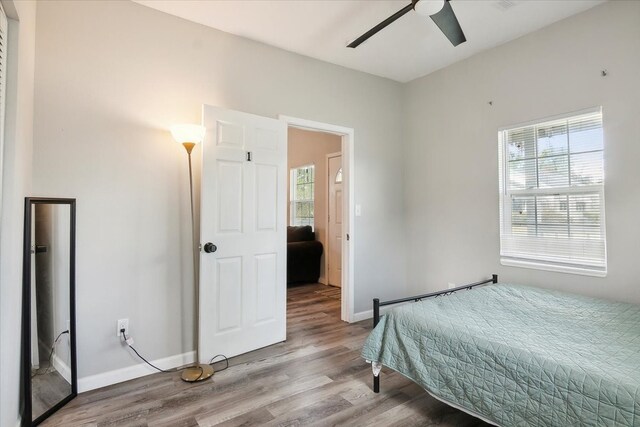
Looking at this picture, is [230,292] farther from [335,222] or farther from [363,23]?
[335,222]

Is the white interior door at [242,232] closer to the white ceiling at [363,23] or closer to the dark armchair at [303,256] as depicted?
the white ceiling at [363,23]

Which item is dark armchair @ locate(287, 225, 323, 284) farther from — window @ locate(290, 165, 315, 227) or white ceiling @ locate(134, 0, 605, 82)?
white ceiling @ locate(134, 0, 605, 82)

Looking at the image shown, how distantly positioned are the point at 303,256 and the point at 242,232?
265 centimetres

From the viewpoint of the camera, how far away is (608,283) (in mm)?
2549

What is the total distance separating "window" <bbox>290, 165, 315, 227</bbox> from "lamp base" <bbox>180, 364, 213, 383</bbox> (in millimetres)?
3761

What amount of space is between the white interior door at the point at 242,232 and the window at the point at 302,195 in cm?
303

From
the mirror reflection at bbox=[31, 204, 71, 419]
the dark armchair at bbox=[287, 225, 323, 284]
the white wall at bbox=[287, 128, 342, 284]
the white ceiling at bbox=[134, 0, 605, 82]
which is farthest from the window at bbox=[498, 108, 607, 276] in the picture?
the mirror reflection at bbox=[31, 204, 71, 419]

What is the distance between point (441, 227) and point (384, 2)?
2346 mm

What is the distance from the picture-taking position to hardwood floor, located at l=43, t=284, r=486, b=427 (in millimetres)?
1956

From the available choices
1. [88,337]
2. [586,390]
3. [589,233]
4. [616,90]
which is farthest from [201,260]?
[616,90]

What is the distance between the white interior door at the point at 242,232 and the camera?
266 centimetres

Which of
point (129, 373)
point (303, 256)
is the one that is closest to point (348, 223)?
point (303, 256)

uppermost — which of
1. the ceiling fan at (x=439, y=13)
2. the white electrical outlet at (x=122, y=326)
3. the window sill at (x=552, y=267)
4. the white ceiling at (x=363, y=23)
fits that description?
the white ceiling at (x=363, y=23)

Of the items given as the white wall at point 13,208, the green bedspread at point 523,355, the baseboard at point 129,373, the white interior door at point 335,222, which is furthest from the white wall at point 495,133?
the white wall at point 13,208
